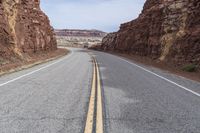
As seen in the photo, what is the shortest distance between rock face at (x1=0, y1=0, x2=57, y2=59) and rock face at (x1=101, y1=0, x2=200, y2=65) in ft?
47.7

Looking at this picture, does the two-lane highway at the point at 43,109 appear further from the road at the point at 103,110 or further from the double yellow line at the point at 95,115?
the double yellow line at the point at 95,115

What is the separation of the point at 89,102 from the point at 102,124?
2098mm

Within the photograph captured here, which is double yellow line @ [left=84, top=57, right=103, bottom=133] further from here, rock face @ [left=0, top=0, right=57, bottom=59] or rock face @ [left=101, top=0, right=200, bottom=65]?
rock face @ [left=101, top=0, right=200, bottom=65]

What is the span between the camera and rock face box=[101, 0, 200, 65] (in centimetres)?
2631

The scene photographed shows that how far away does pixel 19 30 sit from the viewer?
28938mm

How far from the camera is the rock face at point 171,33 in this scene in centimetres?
2631

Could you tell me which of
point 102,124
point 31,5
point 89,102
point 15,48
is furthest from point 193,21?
point 102,124

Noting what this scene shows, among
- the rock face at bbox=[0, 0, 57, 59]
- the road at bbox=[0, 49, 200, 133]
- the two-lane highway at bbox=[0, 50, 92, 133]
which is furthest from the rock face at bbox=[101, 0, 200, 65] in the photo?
the two-lane highway at bbox=[0, 50, 92, 133]

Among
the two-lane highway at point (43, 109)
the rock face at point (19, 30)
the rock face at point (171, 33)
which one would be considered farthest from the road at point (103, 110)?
the rock face at point (171, 33)

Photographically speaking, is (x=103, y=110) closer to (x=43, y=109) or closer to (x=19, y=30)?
(x=43, y=109)

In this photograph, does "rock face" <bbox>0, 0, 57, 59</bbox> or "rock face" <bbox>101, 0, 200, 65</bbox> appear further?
"rock face" <bbox>101, 0, 200, 65</bbox>

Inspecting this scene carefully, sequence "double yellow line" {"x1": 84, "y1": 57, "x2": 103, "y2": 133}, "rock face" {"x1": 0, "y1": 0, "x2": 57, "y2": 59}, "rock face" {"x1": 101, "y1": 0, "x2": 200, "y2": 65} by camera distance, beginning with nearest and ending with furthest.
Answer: "double yellow line" {"x1": 84, "y1": 57, "x2": 103, "y2": 133} < "rock face" {"x1": 0, "y1": 0, "x2": 57, "y2": 59} < "rock face" {"x1": 101, "y1": 0, "x2": 200, "y2": 65}

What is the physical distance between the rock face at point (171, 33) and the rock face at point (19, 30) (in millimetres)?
14551

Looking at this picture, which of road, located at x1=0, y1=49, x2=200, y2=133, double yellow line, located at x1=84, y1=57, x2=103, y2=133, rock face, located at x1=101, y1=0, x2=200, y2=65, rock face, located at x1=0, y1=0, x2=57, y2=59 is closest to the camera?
double yellow line, located at x1=84, y1=57, x2=103, y2=133
